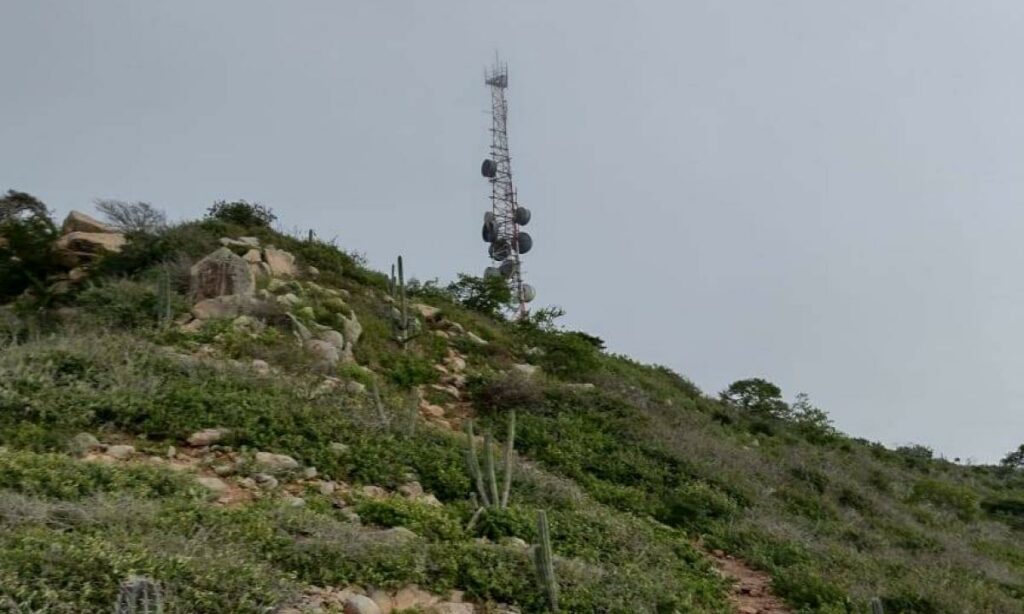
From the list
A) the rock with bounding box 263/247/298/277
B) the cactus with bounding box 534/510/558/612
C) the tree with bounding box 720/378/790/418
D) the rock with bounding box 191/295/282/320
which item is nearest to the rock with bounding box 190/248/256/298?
the rock with bounding box 191/295/282/320

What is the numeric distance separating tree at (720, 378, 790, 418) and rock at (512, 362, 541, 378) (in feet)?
26.1

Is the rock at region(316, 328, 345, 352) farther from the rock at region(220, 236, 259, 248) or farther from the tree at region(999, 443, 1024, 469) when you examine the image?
the tree at region(999, 443, 1024, 469)

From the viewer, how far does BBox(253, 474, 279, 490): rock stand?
22.2 ft

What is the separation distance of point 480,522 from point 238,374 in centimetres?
358

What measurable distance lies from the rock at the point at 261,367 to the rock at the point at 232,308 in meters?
1.55

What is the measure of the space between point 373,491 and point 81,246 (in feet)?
29.3

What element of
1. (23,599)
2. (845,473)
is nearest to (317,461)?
(23,599)

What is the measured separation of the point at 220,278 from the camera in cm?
1156

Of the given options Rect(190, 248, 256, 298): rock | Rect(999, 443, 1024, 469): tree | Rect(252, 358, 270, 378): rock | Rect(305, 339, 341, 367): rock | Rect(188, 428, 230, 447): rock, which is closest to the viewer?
Rect(188, 428, 230, 447): rock

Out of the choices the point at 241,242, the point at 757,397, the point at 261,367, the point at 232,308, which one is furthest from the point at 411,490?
the point at 757,397

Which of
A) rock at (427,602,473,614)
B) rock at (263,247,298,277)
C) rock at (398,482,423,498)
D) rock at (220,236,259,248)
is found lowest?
rock at (427,602,473,614)

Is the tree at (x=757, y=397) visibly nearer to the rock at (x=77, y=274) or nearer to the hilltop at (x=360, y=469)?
the hilltop at (x=360, y=469)

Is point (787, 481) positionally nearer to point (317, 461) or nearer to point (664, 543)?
point (664, 543)

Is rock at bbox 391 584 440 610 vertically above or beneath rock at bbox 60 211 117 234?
beneath
